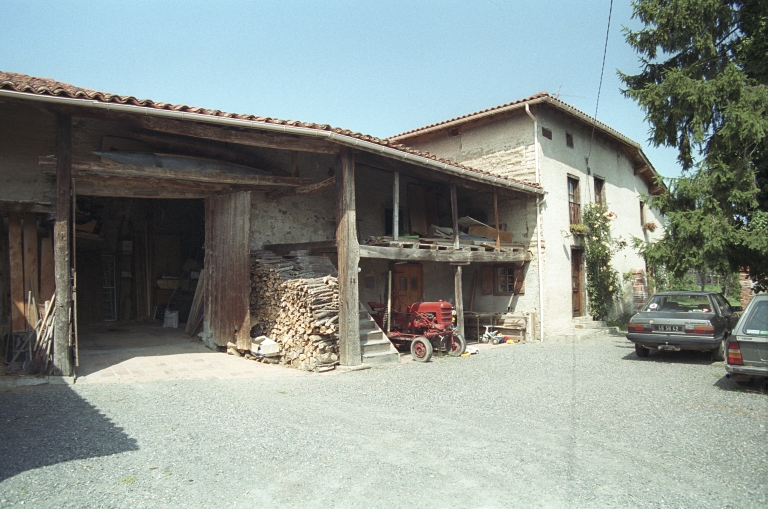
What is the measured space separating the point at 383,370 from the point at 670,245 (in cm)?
724

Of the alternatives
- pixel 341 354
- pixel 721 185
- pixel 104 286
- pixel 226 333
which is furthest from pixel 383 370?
pixel 104 286

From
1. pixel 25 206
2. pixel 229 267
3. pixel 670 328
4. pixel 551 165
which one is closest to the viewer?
pixel 25 206

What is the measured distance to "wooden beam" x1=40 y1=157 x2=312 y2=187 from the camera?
7727 mm

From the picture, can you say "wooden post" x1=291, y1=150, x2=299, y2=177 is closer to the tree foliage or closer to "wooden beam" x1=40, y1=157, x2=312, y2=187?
"wooden beam" x1=40, y1=157, x2=312, y2=187

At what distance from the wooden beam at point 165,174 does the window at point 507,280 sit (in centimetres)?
691

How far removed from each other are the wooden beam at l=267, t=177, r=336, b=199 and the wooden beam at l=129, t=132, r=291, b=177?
1.27 feet

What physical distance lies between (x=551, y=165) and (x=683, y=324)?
261 inches

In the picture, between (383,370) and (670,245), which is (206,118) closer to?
(383,370)

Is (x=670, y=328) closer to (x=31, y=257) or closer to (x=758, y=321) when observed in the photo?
(x=758, y=321)

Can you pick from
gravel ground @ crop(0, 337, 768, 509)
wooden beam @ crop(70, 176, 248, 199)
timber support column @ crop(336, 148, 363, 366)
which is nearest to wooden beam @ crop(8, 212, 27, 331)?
wooden beam @ crop(70, 176, 248, 199)

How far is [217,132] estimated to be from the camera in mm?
8156

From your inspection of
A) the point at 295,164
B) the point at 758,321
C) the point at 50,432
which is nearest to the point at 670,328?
the point at 758,321

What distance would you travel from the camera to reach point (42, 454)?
4.31m

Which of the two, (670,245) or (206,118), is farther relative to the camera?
(670,245)
